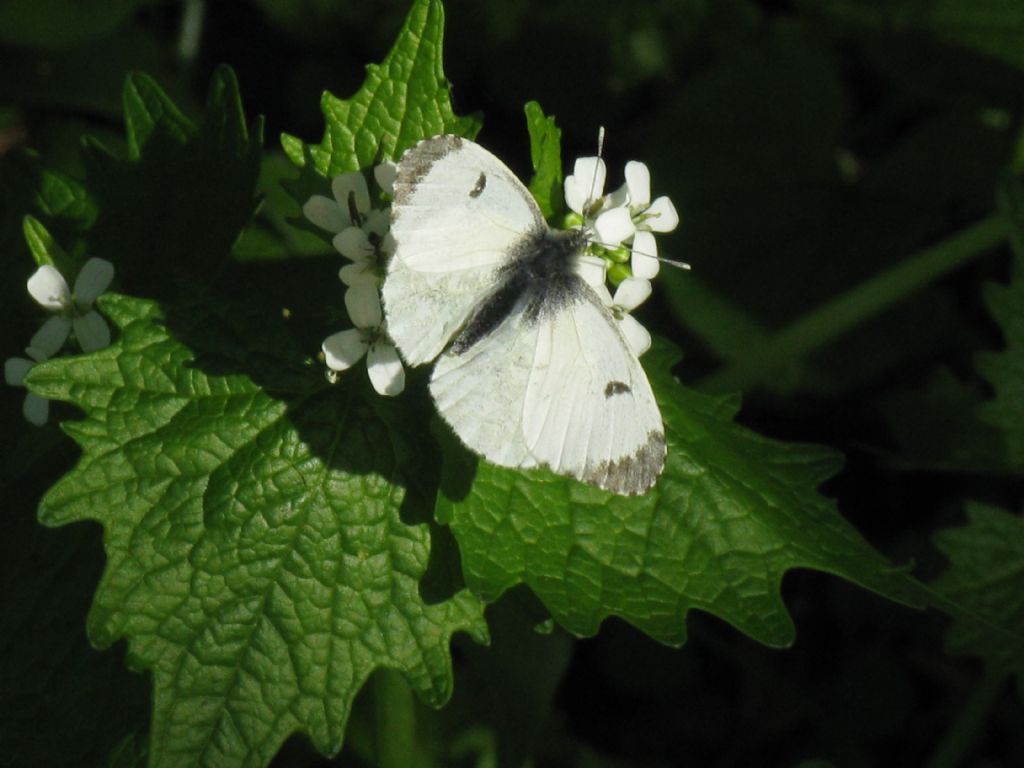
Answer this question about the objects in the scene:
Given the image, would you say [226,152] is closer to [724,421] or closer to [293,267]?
[293,267]

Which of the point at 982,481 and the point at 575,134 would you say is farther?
the point at 575,134

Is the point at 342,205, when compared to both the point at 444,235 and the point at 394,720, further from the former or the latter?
the point at 394,720

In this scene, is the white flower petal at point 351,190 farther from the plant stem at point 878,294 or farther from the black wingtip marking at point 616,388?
the plant stem at point 878,294

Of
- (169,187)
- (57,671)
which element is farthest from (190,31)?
(57,671)

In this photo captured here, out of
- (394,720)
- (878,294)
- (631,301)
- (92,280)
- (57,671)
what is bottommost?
(394,720)

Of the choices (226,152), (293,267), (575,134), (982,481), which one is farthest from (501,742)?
(575,134)

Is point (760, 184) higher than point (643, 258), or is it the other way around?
point (643, 258)

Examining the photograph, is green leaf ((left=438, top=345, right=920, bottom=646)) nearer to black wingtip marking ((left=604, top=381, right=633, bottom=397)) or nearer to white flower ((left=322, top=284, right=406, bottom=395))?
white flower ((left=322, top=284, right=406, bottom=395))
